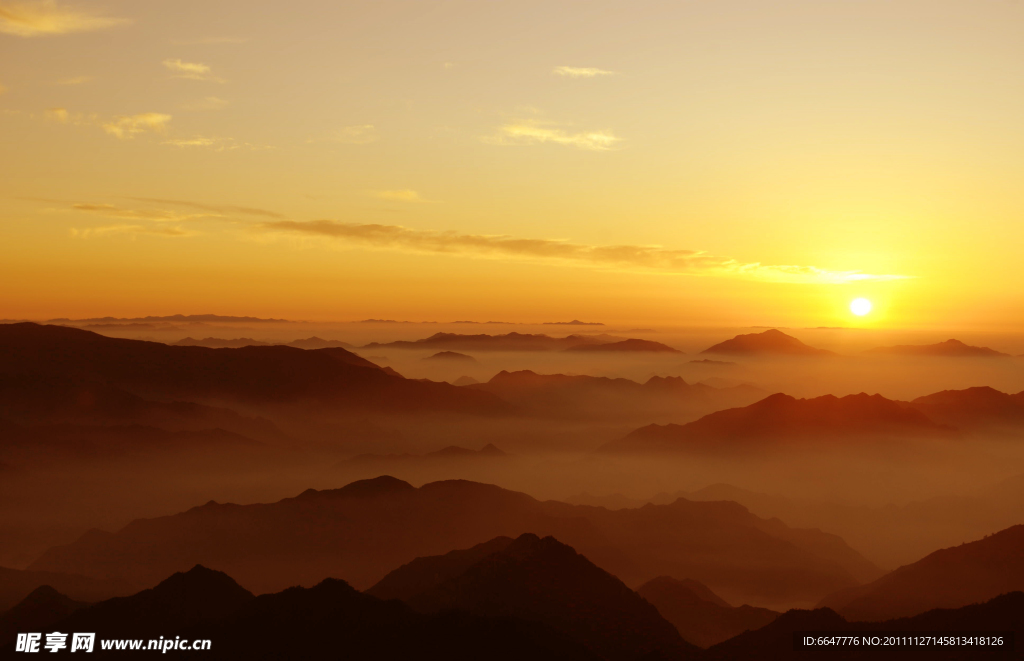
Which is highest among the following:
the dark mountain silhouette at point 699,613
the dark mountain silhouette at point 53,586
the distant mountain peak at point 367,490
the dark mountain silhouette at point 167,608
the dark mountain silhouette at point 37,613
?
the distant mountain peak at point 367,490

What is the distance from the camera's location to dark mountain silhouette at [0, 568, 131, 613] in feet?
358

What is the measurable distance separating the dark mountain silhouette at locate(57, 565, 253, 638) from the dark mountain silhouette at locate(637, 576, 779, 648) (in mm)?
60223

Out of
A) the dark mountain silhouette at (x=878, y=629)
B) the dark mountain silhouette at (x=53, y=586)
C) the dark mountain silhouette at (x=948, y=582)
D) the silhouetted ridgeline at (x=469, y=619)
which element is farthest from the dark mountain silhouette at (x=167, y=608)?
the dark mountain silhouette at (x=948, y=582)

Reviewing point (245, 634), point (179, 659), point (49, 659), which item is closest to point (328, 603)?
point (245, 634)

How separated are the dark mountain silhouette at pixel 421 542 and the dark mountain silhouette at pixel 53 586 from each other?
89.2ft

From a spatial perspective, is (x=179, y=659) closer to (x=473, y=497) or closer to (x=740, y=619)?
(x=740, y=619)

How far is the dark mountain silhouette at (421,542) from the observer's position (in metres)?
158

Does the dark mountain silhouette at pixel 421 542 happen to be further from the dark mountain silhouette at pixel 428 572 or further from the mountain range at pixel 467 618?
the mountain range at pixel 467 618

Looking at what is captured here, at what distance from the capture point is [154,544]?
548ft

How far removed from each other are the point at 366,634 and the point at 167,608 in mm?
26756

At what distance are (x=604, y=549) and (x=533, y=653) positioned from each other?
10208 centimetres

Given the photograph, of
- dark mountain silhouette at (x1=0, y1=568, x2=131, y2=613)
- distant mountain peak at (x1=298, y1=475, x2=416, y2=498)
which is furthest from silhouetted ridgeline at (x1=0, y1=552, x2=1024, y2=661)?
distant mountain peak at (x1=298, y1=475, x2=416, y2=498)

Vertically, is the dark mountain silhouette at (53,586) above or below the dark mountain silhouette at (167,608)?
below

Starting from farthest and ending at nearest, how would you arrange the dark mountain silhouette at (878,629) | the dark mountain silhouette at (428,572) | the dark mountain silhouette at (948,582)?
1. the dark mountain silhouette at (948,582)
2. the dark mountain silhouette at (428,572)
3. the dark mountain silhouette at (878,629)
